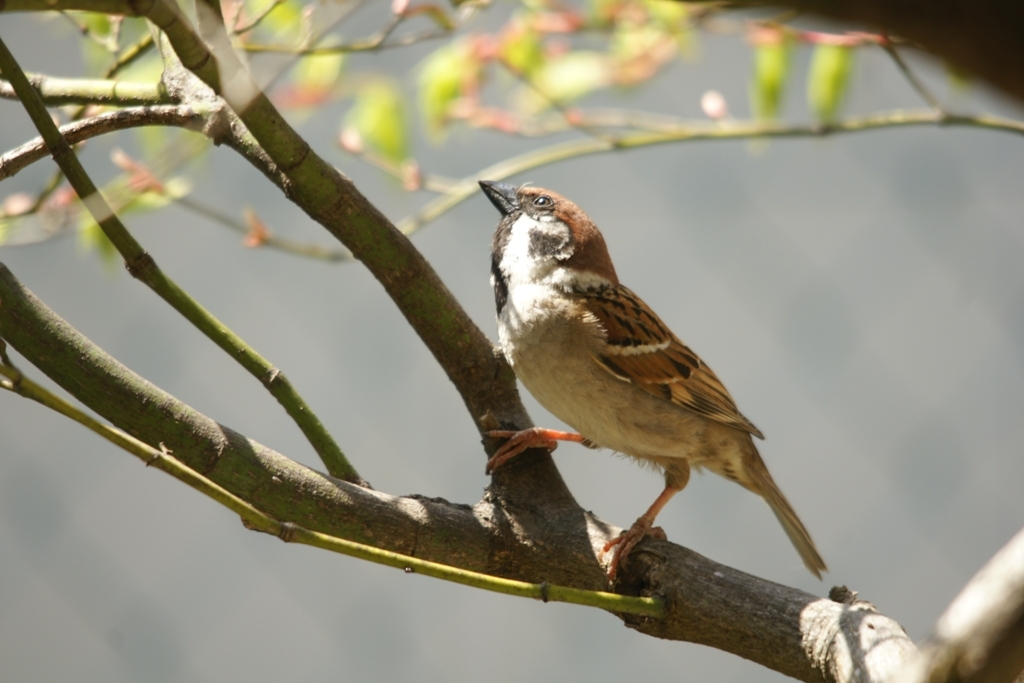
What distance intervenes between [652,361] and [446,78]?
0.98 meters

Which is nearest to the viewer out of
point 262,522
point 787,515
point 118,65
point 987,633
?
point 987,633

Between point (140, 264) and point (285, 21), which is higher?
point (285, 21)

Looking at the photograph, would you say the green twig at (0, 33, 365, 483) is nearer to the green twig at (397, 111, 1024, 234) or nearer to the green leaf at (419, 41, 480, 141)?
the green twig at (397, 111, 1024, 234)

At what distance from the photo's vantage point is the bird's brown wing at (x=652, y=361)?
2.19 m

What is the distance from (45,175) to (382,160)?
1357 millimetres

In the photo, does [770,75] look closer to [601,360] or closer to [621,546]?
[601,360]

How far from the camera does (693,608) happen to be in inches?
55.5

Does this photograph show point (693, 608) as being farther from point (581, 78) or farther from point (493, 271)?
point (581, 78)

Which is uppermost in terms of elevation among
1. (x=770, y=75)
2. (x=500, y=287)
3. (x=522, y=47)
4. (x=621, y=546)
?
(x=522, y=47)

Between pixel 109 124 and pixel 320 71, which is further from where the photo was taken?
pixel 320 71

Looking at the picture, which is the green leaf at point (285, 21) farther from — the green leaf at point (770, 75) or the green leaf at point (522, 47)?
the green leaf at point (770, 75)

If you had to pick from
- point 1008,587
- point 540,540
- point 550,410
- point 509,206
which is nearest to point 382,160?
point 509,206

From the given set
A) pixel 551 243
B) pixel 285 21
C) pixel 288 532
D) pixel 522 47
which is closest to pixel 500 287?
pixel 551 243

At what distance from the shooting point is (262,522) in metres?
1.03
